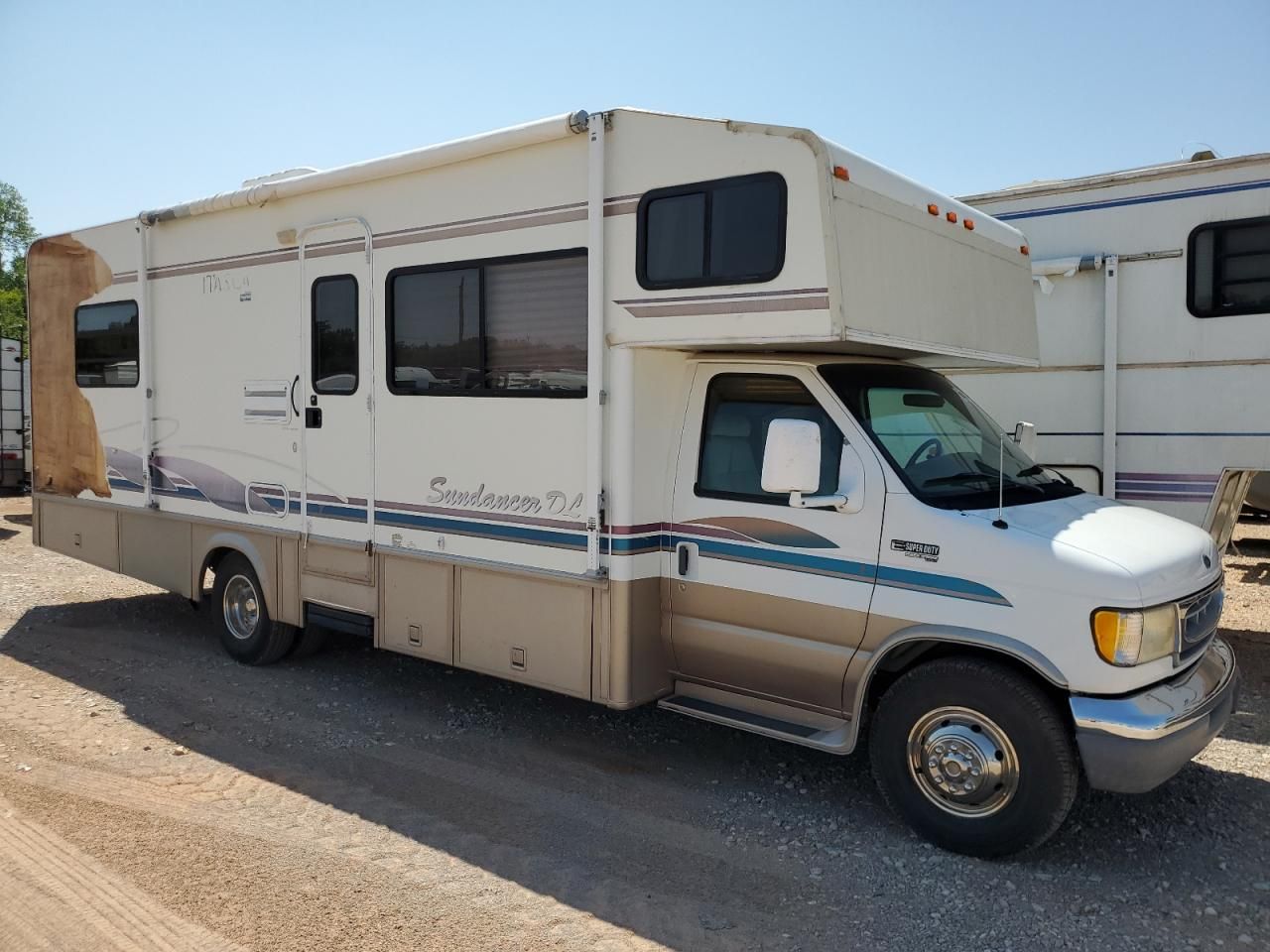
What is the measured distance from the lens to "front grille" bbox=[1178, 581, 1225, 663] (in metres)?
4.24

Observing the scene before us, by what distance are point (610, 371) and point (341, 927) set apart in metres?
2.67

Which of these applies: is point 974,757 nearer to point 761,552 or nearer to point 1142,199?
point 761,552

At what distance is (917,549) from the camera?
4.39 m

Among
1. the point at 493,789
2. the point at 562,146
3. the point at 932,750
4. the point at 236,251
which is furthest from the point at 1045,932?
the point at 236,251

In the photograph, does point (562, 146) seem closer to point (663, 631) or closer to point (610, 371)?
point (610, 371)

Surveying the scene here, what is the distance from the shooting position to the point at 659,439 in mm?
5117

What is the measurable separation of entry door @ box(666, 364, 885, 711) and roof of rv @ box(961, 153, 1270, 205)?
158 inches

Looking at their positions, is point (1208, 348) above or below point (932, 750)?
above

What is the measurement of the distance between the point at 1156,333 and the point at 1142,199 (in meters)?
0.97

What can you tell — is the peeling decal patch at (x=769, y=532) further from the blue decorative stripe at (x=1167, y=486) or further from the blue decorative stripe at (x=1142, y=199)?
the blue decorative stripe at (x=1142, y=199)

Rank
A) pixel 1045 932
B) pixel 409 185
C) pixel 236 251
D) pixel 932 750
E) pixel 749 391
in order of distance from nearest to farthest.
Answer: pixel 1045 932 < pixel 932 750 < pixel 749 391 < pixel 409 185 < pixel 236 251

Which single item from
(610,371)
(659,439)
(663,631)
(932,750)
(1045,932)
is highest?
(610,371)

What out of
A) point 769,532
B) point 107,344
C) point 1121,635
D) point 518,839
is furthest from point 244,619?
point 1121,635

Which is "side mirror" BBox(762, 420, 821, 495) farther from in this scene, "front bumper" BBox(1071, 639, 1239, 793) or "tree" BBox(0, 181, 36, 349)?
"tree" BBox(0, 181, 36, 349)
